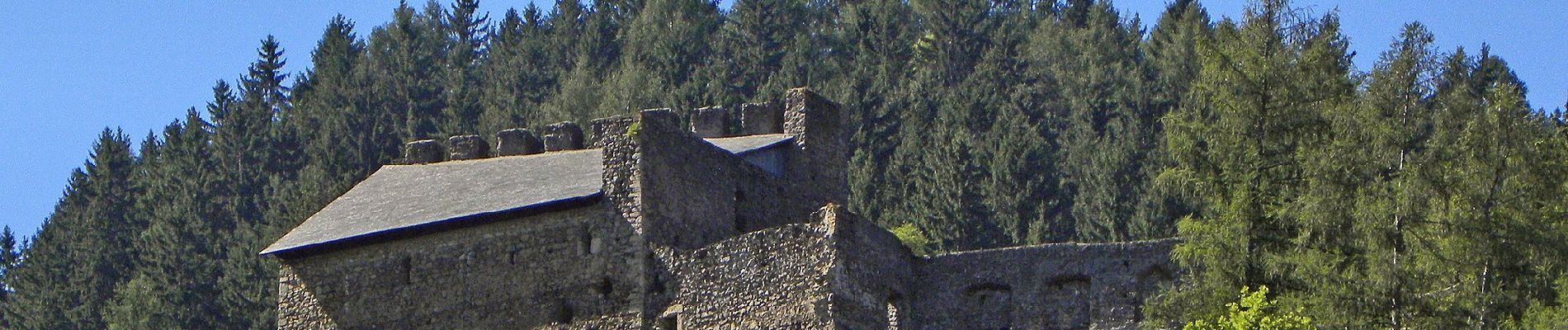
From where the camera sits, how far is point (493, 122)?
9256 cm

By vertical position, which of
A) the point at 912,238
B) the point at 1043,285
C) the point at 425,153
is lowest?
the point at 1043,285

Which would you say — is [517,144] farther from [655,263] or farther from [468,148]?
[655,263]

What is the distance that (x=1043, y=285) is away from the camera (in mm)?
45625

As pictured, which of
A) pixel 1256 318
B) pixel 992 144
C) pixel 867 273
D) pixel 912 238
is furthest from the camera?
pixel 992 144

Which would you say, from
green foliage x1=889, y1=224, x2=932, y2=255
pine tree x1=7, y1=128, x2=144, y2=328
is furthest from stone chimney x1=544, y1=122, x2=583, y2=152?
pine tree x1=7, y1=128, x2=144, y2=328

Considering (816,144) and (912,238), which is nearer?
(816,144)

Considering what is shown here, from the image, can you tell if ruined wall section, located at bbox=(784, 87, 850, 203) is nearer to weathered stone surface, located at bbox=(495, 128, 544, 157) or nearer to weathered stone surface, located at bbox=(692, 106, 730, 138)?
weathered stone surface, located at bbox=(692, 106, 730, 138)

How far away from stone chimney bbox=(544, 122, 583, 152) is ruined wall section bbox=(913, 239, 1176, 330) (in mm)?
7588

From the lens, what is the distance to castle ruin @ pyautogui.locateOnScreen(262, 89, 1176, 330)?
44312 mm

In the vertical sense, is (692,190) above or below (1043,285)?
above

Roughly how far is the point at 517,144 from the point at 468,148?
90 centimetres

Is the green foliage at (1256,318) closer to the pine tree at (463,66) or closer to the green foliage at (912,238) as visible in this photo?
the green foliage at (912,238)

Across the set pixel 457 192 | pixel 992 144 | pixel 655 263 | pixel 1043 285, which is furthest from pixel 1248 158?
pixel 992 144

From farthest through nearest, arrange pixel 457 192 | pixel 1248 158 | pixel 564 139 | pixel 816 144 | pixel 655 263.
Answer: pixel 564 139
pixel 816 144
pixel 457 192
pixel 655 263
pixel 1248 158
